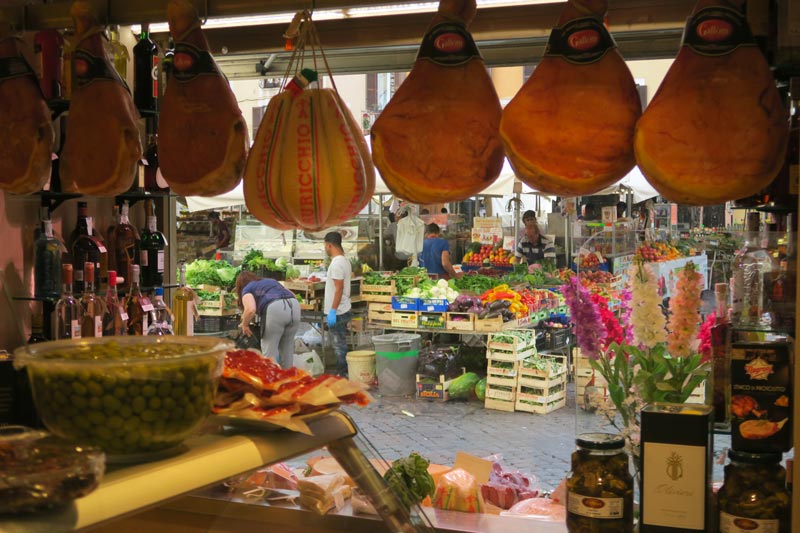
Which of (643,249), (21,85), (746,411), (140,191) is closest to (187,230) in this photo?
(140,191)

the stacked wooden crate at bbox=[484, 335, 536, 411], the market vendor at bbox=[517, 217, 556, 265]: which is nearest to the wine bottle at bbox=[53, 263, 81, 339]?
the stacked wooden crate at bbox=[484, 335, 536, 411]

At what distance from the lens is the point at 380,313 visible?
7.00 meters

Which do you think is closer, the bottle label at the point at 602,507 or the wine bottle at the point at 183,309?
the bottle label at the point at 602,507

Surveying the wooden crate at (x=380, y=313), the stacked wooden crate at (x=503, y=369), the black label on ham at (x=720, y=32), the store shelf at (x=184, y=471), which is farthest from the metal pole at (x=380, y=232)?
the store shelf at (x=184, y=471)

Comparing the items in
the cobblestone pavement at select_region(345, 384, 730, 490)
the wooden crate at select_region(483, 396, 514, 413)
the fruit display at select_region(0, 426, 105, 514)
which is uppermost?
the fruit display at select_region(0, 426, 105, 514)

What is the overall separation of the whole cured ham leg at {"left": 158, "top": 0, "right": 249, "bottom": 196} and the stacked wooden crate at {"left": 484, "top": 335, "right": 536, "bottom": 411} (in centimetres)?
454

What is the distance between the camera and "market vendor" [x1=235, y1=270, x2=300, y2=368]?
21.6ft

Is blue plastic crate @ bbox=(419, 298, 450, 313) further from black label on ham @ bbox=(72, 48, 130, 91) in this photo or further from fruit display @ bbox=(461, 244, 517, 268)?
black label on ham @ bbox=(72, 48, 130, 91)

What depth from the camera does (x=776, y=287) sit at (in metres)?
1.88

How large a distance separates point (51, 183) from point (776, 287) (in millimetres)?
2559

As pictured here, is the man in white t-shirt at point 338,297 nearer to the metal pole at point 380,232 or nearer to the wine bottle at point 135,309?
the metal pole at point 380,232

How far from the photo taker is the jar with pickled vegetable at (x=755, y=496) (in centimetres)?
169

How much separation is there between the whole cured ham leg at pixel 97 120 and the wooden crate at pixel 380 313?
4.98m

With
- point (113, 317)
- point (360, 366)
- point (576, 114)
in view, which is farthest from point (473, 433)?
point (576, 114)
